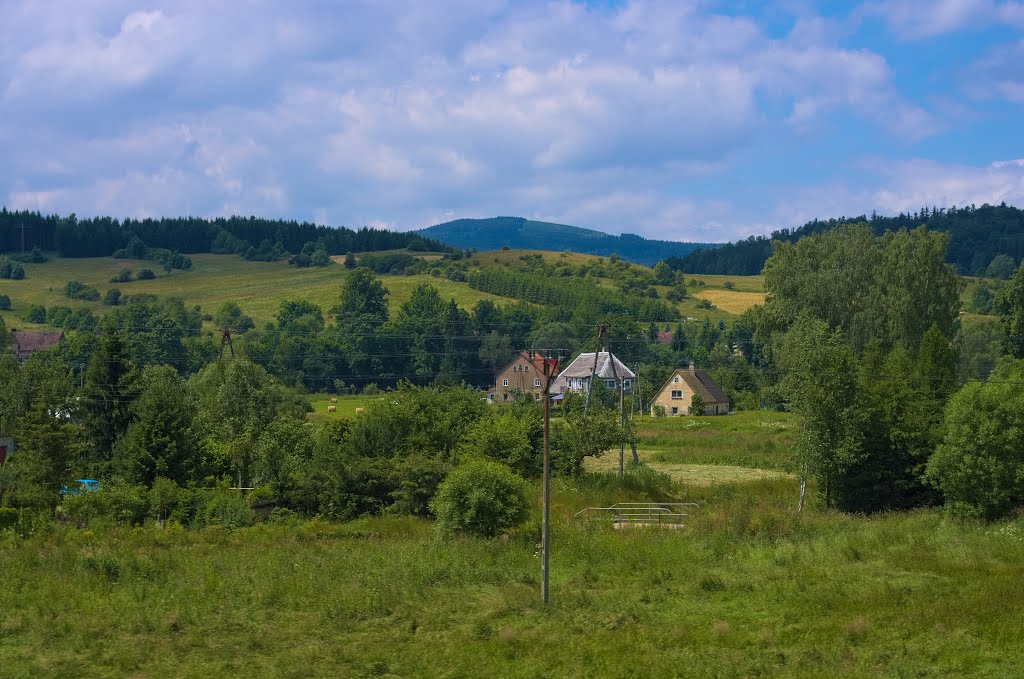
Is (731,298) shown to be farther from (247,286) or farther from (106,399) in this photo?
(106,399)

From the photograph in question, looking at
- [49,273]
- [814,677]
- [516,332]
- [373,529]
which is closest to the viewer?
[814,677]

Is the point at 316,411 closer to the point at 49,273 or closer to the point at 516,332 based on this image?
the point at 516,332

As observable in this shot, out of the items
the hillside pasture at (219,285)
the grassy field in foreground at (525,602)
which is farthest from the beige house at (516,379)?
the grassy field in foreground at (525,602)

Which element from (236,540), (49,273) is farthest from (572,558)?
(49,273)

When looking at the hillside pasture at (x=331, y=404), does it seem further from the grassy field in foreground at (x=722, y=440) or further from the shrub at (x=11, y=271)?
the shrub at (x=11, y=271)

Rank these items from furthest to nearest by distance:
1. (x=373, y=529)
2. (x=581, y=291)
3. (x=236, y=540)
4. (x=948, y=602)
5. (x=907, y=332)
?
(x=581, y=291)
(x=907, y=332)
(x=373, y=529)
(x=236, y=540)
(x=948, y=602)

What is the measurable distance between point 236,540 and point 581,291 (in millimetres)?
A: 119975

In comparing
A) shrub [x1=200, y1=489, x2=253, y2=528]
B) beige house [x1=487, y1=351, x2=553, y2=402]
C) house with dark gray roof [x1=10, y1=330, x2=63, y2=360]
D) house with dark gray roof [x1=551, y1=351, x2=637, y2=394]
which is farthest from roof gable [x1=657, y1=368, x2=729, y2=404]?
house with dark gray roof [x1=10, y1=330, x2=63, y2=360]

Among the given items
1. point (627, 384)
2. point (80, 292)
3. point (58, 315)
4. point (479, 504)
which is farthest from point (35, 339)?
point (479, 504)

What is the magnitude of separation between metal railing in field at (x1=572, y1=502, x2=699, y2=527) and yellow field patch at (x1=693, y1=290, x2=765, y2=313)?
407 feet

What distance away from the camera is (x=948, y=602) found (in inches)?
896

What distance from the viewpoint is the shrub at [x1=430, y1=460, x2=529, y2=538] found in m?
30.5

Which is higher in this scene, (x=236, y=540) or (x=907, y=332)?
(x=907, y=332)

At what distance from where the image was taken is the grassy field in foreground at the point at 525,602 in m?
19.5
